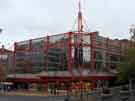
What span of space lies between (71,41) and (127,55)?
788cm

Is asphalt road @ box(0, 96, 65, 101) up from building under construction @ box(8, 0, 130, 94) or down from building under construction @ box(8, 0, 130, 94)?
down

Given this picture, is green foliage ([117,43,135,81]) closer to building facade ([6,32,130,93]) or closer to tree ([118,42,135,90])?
tree ([118,42,135,90])

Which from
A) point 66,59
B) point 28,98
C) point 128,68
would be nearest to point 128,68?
point 128,68

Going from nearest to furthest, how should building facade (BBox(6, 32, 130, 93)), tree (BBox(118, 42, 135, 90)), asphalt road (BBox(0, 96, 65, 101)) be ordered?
asphalt road (BBox(0, 96, 65, 101)) < tree (BBox(118, 42, 135, 90)) < building facade (BBox(6, 32, 130, 93))

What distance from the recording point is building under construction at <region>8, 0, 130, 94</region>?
45.2m

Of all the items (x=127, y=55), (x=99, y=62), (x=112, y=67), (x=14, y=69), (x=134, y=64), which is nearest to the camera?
(x=134, y=64)

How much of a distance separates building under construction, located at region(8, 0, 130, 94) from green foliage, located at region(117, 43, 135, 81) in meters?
3.77

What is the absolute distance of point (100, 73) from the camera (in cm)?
4947

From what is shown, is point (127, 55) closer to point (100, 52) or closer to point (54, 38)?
point (100, 52)

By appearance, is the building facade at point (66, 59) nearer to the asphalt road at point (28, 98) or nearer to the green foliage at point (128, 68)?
the green foliage at point (128, 68)

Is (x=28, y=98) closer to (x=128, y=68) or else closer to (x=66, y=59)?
(x=128, y=68)

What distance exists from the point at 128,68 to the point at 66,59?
9.19 m

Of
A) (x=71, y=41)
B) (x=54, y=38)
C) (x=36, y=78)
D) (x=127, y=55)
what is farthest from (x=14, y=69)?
(x=127, y=55)

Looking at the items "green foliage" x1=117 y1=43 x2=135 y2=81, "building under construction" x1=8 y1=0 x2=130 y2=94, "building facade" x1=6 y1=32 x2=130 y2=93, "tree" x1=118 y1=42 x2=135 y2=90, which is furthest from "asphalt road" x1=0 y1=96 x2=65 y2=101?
"green foliage" x1=117 y1=43 x2=135 y2=81
